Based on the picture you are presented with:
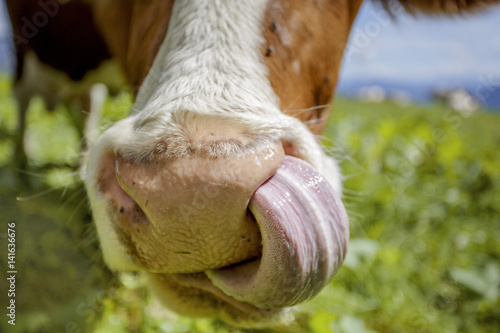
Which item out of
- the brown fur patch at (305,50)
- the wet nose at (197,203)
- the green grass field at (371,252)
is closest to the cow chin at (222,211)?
the wet nose at (197,203)

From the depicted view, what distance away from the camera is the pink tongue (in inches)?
36.9

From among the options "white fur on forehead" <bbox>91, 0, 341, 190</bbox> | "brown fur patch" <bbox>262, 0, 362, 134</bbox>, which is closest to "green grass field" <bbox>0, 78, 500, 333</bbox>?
"brown fur patch" <bbox>262, 0, 362, 134</bbox>

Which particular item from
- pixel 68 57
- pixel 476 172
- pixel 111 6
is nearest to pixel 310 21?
pixel 111 6

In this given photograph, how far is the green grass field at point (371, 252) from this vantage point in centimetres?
171

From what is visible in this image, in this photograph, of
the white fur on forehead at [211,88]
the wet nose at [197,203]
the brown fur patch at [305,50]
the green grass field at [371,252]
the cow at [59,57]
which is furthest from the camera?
the cow at [59,57]

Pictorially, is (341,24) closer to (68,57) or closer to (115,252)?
(115,252)

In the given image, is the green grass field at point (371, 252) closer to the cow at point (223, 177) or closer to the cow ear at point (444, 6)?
the cow at point (223, 177)

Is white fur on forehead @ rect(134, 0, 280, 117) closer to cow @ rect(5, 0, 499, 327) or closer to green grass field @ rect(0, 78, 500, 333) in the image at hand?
cow @ rect(5, 0, 499, 327)

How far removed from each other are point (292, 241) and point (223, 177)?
0.21 metres

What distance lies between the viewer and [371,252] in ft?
7.36

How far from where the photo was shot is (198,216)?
0.94 m

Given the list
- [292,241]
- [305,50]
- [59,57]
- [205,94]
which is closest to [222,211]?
[292,241]

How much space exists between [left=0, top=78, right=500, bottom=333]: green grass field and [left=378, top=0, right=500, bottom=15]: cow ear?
35.0 inches

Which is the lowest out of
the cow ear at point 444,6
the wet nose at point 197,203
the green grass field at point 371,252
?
the green grass field at point 371,252
